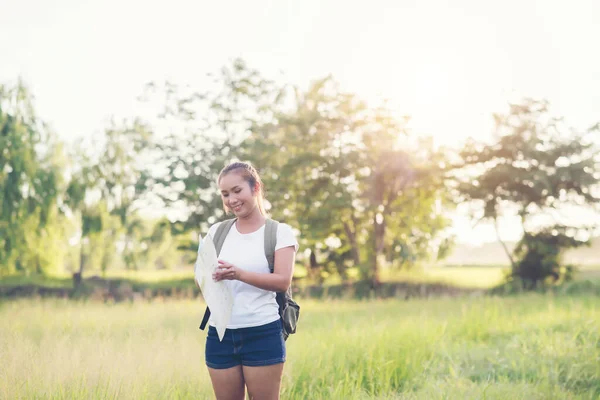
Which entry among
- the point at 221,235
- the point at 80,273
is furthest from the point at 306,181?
the point at 221,235

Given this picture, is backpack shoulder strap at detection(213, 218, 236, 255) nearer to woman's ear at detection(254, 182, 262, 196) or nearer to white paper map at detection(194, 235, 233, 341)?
white paper map at detection(194, 235, 233, 341)

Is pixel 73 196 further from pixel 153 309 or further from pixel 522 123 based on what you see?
pixel 522 123

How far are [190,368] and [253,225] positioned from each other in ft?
9.84

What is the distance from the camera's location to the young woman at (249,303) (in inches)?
133

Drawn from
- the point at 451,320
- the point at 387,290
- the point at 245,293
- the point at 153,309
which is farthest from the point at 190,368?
the point at 387,290

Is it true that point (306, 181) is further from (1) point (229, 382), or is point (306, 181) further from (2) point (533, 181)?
(1) point (229, 382)

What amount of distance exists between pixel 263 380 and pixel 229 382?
207mm

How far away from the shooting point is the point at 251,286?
3.43 meters

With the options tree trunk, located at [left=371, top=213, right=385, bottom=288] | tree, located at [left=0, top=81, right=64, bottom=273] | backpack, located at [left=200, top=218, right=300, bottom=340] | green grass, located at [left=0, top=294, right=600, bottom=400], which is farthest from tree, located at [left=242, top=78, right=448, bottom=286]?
backpack, located at [left=200, top=218, right=300, bottom=340]

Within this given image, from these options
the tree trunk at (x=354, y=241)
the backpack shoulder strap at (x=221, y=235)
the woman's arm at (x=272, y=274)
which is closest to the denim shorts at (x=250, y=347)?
the woman's arm at (x=272, y=274)

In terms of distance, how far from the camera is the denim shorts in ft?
11.1

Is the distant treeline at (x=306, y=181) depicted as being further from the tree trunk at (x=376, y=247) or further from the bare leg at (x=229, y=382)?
the bare leg at (x=229, y=382)

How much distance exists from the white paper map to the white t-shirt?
0.05 meters

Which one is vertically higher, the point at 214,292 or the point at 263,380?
the point at 214,292
